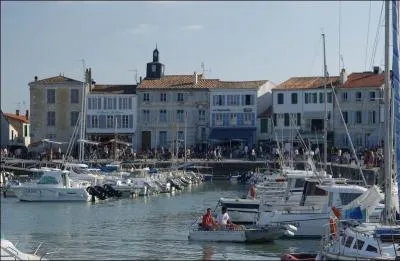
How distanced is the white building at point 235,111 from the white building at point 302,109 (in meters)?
2.59

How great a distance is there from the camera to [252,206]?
42.0 metres

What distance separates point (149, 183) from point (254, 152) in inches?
989

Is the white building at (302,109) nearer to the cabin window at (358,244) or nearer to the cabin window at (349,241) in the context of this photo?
the cabin window at (349,241)

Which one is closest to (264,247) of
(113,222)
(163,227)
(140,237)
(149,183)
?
(140,237)

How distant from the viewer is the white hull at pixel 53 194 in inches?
2306

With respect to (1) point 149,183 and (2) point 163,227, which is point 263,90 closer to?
(1) point 149,183

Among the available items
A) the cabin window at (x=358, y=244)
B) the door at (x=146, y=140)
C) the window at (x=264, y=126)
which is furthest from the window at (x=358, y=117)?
the cabin window at (x=358, y=244)

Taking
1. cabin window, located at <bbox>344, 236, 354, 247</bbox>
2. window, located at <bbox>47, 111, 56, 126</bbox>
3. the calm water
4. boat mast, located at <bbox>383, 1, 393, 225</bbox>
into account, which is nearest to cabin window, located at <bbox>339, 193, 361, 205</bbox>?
the calm water

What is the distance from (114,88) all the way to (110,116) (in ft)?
13.7

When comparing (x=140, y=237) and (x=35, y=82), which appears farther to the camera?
(x=35, y=82)

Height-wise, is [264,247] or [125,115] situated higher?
[125,115]

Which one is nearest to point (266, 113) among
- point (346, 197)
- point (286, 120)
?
point (286, 120)

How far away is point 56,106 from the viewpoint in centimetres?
9719

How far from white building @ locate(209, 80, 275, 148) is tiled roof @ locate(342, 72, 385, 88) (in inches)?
410
